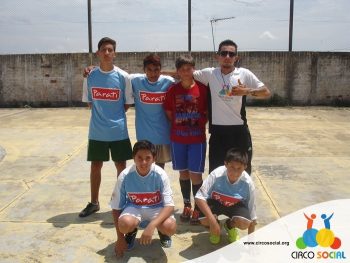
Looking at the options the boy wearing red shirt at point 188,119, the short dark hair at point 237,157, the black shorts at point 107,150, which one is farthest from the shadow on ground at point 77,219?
the short dark hair at point 237,157

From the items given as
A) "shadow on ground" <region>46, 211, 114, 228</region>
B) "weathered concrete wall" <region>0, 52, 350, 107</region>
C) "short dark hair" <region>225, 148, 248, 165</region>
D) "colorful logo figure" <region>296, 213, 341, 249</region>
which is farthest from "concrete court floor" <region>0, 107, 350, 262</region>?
"weathered concrete wall" <region>0, 52, 350, 107</region>

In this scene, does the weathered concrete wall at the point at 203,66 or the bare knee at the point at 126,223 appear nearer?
the bare knee at the point at 126,223

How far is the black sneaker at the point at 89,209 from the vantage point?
3608 mm

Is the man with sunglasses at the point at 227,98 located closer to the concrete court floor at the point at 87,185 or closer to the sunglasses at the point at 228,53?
the sunglasses at the point at 228,53

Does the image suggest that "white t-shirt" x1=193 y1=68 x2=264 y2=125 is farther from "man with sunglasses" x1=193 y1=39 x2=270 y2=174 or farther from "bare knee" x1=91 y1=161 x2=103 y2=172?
"bare knee" x1=91 y1=161 x2=103 y2=172

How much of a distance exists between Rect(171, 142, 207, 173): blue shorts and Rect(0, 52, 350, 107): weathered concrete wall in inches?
344

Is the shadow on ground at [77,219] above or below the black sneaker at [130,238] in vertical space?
below

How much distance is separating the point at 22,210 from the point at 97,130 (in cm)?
105

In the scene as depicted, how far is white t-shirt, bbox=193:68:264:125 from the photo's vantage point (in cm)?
324

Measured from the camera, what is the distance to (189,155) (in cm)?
340

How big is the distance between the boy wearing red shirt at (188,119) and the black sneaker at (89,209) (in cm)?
86

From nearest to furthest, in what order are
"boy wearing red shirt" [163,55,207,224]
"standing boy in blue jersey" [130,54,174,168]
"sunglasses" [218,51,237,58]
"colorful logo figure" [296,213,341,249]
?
"colorful logo figure" [296,213,341,249]
"sunglasses" [218,51,237,58]
"boy wearing red shirt" [163,55,207,224]
"standing boy in blue jersey" [130,54,174,168]

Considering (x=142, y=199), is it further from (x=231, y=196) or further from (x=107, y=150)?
(x=107, y=150)

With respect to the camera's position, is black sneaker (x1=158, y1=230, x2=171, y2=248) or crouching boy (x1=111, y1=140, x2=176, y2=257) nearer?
crouching boy (x1=111, y1=140, x2=176, y2=257)
